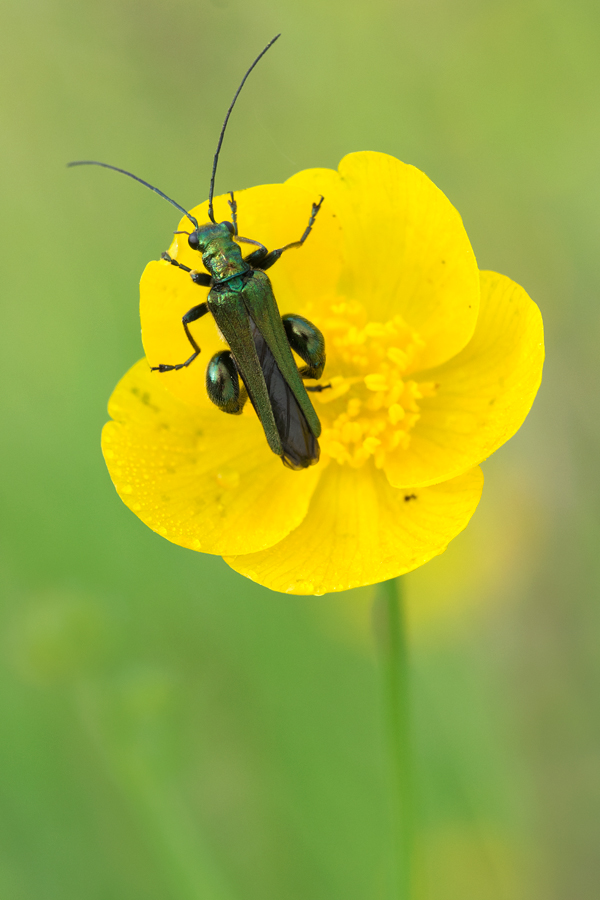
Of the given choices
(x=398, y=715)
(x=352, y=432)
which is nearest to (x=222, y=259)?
(x=352, y=432)

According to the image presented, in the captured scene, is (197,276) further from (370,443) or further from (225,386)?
(370,443)

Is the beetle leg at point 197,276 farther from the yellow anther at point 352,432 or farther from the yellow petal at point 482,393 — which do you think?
the yellow petal at point 482,393

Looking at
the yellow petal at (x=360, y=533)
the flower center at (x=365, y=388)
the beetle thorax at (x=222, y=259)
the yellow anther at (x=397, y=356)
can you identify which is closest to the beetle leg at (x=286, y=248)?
the beetle thorax at (x=222, y=259)

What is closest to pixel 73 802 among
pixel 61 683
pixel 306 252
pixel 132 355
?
pixel 61 683

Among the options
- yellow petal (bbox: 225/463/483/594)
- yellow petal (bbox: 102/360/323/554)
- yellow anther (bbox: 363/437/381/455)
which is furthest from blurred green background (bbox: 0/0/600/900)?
yellow anther (bbox: 363/437/381/455)

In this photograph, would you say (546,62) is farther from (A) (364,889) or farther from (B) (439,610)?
(A) (364,889)

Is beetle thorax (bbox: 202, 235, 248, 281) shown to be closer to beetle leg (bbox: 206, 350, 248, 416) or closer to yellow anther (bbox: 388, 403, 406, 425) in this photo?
beetle leg (bbox: 206, 350, 248, 416)
